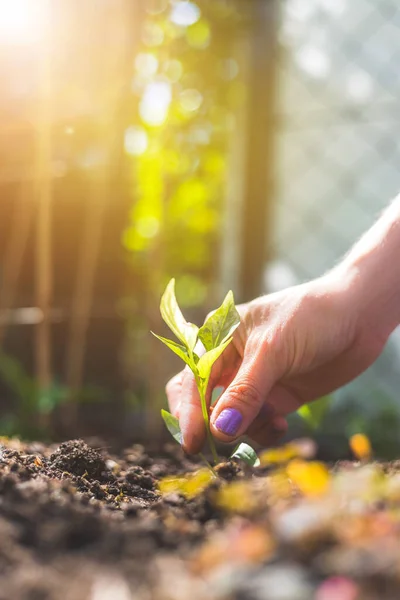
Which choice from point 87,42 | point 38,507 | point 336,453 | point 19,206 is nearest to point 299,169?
point 87,42

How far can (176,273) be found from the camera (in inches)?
153

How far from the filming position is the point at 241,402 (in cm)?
127

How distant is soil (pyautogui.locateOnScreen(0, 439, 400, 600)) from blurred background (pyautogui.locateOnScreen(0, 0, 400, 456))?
196 cm

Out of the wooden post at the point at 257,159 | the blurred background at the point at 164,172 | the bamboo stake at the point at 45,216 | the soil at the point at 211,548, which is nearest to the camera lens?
the soil at the point at 211,548

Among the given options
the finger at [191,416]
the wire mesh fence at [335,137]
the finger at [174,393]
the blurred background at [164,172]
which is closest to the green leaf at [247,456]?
the finger at [191,416]

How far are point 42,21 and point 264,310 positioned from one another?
195cm

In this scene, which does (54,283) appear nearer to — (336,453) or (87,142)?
(87,142)

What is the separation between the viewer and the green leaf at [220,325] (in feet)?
3.76

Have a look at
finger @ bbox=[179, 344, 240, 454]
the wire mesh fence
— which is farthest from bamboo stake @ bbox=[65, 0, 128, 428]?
finger @ bbox=[179, 344, 240, 454]

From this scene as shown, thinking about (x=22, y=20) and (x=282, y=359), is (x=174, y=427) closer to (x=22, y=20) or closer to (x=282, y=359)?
(x=282, y=359)

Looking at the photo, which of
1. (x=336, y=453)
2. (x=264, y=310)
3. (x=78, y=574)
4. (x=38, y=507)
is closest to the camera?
(x=78, y=574)

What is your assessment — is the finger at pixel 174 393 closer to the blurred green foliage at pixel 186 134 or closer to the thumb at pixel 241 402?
the thumb at pixel 241 402

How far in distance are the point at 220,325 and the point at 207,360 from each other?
66 millimetres

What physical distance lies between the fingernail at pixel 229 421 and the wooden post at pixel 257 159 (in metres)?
2.35
